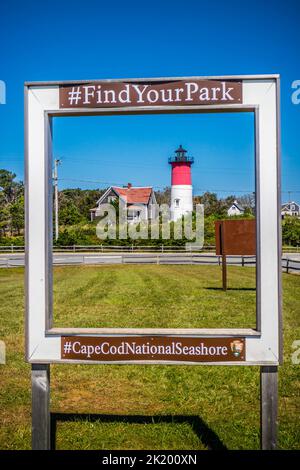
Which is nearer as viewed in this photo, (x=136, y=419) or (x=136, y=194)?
(x=136, y=419)

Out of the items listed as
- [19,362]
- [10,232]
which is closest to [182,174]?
[10,232]

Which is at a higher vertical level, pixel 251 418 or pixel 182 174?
pixel 182 174

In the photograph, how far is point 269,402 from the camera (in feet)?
12.1

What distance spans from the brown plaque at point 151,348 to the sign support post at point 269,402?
0.74ft

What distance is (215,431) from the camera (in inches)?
191

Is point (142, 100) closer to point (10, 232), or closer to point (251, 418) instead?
point (251, 418)

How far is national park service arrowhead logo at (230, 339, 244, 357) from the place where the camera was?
12.2ft

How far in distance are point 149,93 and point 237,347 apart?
203cm

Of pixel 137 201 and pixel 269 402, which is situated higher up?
pixel 137 201

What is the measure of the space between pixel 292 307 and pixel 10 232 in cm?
4554

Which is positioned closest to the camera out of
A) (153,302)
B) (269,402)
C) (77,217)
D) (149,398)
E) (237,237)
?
(269,402)

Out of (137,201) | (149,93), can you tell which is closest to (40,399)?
(149,93)

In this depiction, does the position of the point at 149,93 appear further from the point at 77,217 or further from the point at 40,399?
the point at 77,217

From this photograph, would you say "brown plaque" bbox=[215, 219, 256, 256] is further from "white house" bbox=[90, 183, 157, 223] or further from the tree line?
"white house" bbox=[90, 183, 157, 223]
